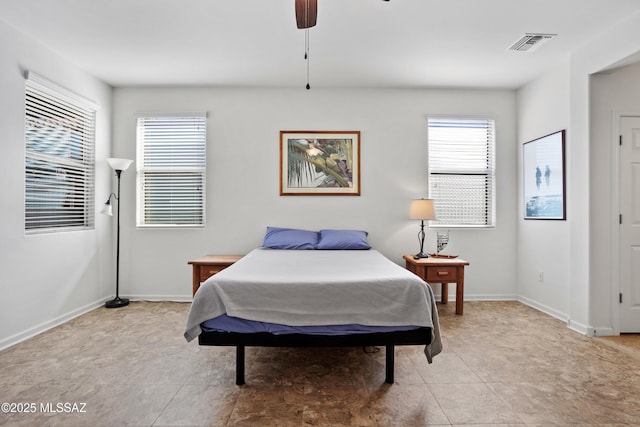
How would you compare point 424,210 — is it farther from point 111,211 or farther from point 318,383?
point 111,211

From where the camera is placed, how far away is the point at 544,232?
3.66 meters

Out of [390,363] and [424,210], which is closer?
[390,363]

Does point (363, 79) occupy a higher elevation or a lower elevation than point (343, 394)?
higher

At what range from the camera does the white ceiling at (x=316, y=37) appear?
2.53 meters

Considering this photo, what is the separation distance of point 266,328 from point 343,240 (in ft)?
6.05

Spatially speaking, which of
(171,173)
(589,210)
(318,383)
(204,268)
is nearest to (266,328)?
(318,383)

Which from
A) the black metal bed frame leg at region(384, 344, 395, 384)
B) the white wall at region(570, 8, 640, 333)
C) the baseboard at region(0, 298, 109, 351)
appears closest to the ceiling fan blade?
the black metal bed frame leg at region(384, 344, 395, 384)

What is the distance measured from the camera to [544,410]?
6.02ft

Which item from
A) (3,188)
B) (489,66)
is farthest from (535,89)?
(3,188)

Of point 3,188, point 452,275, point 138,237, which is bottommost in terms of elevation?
point 452,275

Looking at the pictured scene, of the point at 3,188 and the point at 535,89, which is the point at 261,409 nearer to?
the point at 3,188

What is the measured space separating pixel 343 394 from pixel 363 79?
3330 mm

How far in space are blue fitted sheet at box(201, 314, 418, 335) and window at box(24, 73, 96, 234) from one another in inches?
88.8

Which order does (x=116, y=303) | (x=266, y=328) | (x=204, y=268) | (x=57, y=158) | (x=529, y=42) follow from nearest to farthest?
(x=266, y=328) → (x=529, y=42) → (x=57, y=158) → (x=204, y=268) → (x=116, y=303)
